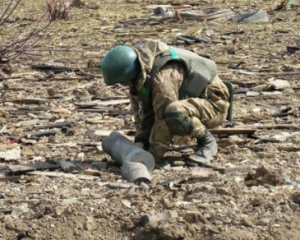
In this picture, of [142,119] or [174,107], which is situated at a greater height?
[174,107]

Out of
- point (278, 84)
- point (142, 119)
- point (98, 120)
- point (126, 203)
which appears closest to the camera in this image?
point (126, 203)

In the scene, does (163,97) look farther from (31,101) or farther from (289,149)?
(31,101)

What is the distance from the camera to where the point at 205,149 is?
8.63 metres

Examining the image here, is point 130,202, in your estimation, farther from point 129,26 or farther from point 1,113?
point 129,26

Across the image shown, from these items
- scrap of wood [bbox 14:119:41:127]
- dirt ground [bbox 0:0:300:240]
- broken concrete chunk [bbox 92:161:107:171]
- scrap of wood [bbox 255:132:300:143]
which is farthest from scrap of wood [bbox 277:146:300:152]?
scrap of wood [bbox 14:119:41:127]

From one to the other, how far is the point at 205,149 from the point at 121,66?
3.98ft

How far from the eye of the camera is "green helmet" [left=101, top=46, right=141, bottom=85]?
7.99 meters

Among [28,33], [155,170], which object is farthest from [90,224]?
[28,33]

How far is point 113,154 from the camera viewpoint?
8516mm

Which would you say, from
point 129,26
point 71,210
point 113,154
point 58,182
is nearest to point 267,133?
point 113,154

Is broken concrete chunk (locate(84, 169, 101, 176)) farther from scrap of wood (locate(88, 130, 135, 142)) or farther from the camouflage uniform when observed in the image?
scrap of wood (locate(88, 130, 135, 142))

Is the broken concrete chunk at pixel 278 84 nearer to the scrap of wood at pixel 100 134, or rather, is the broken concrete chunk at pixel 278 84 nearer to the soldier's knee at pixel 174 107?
the scrap of wood at pixel 100 134

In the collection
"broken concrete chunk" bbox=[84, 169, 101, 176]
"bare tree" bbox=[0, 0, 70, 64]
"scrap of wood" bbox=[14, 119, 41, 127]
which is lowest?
"bare tree" bbox=[0, 0, 70, 64]

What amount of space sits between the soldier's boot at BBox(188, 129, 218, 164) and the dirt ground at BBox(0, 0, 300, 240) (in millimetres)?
101
